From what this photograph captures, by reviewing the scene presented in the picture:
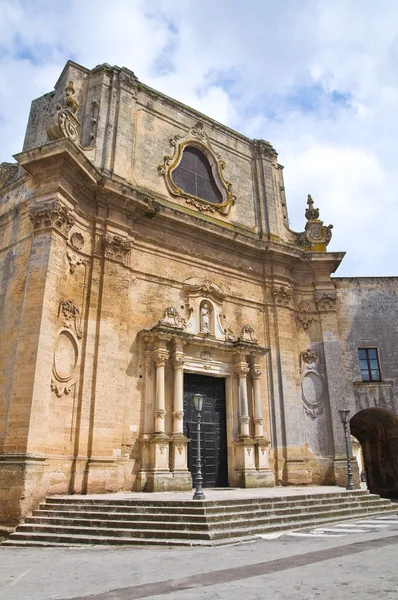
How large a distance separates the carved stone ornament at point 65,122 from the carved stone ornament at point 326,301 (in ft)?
33.3

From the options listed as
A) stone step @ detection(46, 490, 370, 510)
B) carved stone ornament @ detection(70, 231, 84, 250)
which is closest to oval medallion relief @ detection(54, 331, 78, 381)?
carved stone ornament @ detection(70, 231, 84, 250)

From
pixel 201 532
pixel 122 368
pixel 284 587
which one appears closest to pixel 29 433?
pixel 122 368

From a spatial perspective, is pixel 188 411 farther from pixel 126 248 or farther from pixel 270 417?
pixel 126 248

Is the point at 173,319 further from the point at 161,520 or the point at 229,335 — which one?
the point at 161,520

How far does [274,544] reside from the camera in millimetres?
7688

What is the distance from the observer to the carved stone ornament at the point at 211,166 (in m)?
16.9

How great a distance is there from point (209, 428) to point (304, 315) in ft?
19.5

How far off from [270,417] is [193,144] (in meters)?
10.2

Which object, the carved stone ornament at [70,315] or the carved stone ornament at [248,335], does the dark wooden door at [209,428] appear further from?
the carved stone ornament at [70,315]

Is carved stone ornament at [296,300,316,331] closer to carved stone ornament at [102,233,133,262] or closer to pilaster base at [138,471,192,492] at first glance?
carved stone ornament at [102,233,133,262]

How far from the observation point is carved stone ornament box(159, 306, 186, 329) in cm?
1458

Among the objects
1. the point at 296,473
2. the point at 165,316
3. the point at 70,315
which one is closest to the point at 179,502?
the point at 70,315

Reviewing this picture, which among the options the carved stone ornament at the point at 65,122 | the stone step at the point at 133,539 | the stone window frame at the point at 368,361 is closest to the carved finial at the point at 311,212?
the stone window frame at the point at 368,361

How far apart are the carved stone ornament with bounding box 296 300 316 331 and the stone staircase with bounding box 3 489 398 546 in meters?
8.26
